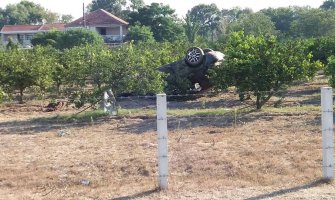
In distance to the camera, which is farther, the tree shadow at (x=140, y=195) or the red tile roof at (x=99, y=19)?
the red tile roof at (x=99, y=19)

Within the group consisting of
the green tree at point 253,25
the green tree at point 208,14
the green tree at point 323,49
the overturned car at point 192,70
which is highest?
the green tree at point 208,14

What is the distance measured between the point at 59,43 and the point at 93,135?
120 feet

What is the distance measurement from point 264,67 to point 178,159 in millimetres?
5953

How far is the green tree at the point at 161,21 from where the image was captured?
52.7 metres

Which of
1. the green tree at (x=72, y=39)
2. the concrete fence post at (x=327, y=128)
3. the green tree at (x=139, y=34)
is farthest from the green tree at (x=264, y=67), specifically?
the green tree at (x=139, y=34)

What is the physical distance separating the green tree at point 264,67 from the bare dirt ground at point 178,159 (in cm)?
136

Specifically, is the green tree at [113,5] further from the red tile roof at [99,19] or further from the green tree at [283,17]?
the green tree at [283,17]

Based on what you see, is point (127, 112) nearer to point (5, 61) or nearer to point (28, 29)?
point (5, 61)

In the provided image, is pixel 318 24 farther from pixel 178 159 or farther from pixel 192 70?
pixel 178 159

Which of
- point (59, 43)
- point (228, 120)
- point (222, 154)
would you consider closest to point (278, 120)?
point (228, 120)

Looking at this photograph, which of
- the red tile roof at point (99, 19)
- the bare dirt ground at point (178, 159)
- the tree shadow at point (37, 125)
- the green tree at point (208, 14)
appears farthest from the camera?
the green tree at point (208, 14)

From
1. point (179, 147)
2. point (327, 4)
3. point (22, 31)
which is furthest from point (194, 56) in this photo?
point (327, 4)

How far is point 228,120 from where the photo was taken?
37.5 feet

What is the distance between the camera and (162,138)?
6.22 metres
